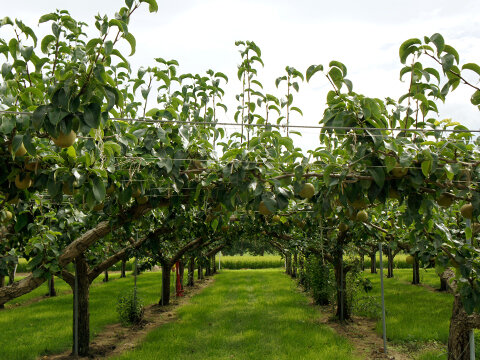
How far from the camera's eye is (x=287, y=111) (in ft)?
9.50

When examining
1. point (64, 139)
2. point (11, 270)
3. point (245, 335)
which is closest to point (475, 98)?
point (64, 139)

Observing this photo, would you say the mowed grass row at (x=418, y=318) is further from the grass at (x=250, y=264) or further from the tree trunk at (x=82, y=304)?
the grass at (x=250, y=264)

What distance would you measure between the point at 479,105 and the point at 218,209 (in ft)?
7.31

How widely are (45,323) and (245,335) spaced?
453 cm

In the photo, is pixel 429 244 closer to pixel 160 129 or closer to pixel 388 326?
pixel 160 129

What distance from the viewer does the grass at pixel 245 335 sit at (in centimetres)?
653

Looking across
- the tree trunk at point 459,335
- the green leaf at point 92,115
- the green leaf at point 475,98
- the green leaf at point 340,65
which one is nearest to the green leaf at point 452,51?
the green leaf at point 475,98

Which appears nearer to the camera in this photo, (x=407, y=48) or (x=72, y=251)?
(x=407, y=48)

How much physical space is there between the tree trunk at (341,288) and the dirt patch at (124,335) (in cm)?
387

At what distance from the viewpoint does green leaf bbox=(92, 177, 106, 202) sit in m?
2.08

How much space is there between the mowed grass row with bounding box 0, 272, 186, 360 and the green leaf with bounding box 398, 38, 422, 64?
276 inches

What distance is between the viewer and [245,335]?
25.7 feet

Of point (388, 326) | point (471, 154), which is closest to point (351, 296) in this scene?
point (388, 326)

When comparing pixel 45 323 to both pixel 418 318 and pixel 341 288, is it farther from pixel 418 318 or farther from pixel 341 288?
pixel 418 318
